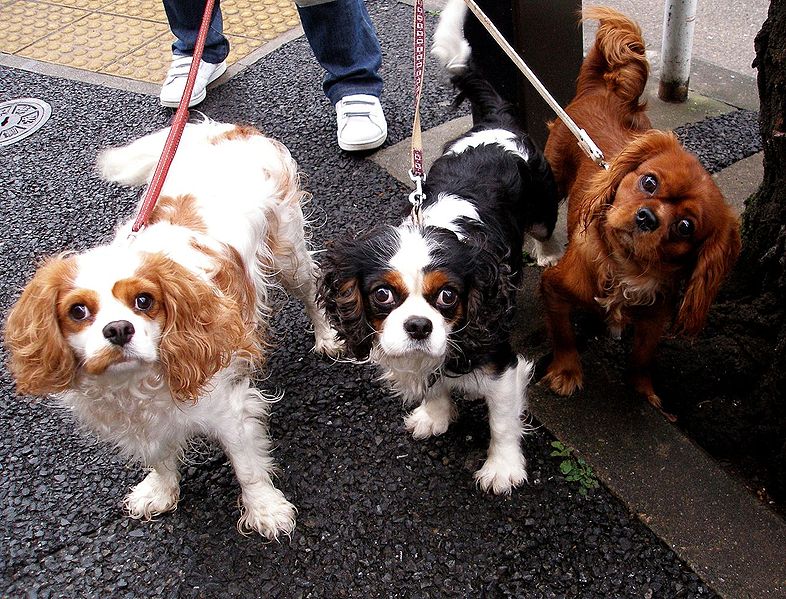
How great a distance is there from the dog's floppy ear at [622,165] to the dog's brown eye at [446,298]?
72 cm

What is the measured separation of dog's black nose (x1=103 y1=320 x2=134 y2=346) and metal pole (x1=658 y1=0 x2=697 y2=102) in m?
3.56

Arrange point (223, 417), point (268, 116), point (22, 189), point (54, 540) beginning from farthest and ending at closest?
1. point (268, 116)
2. point (22, 189)
3. point (54, 540)
4. point (223, 417)

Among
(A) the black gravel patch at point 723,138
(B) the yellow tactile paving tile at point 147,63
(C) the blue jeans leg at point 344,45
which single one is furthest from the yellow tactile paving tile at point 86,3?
(A) the black gravel patch at point 723,138

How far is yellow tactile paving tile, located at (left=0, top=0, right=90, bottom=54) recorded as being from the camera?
5.91 m

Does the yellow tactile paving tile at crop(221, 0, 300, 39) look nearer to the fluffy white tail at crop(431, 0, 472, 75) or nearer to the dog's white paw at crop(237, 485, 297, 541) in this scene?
the fluffy white tail at crop(431, 0, 472, 75)

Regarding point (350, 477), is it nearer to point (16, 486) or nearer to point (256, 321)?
point (256, 321)

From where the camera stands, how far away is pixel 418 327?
1978 millimetres

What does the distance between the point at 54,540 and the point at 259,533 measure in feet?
2.45

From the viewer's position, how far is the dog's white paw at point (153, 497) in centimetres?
257

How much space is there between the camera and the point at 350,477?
8.69 feet

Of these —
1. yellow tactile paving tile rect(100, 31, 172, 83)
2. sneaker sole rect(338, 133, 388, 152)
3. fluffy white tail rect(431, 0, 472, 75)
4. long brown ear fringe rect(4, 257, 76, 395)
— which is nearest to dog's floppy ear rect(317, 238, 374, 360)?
long brown ear fringe rect(4, 257, 76, 395)

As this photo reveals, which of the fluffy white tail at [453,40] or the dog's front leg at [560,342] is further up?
the fluffy white tail at [453,40]

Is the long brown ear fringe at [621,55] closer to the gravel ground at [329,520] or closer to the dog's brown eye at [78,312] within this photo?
the gravel ground at [329,520]

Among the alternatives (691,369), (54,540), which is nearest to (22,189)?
(54,540)
